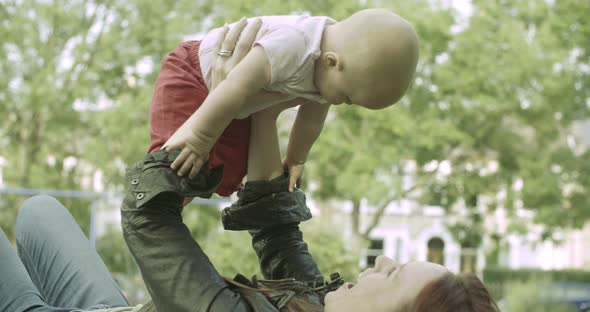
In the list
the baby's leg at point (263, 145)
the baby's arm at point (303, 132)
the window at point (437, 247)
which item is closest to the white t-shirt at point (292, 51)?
the baby's leg at point (263, 145)

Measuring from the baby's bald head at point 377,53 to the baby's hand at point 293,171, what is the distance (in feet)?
1.26

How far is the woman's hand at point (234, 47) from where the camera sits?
1966 millimetres

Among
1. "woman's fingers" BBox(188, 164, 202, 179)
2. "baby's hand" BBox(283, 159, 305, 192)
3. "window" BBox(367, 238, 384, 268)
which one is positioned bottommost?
"window" BBox(367, 238, 384, 268)

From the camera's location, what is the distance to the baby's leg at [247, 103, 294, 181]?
220cm

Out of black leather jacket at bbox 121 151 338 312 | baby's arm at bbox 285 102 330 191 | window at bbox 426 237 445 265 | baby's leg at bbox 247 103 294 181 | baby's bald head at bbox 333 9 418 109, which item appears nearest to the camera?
black leather jacket at bbox 121 151 338 312

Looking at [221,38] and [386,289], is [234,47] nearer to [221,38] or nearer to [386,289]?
[221,38]

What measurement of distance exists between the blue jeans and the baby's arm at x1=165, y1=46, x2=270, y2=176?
643mm

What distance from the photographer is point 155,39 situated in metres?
18.7

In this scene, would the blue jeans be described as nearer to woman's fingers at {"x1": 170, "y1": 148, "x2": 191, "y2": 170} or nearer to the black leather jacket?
the black leather jacket

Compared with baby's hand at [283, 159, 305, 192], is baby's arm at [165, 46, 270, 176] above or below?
above

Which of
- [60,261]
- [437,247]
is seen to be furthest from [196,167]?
[437,247]

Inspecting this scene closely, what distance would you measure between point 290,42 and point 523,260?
34.5 m

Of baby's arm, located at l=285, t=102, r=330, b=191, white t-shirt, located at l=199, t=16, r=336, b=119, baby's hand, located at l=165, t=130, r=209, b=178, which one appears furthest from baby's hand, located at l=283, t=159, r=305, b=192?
baby's hand, located at l=165, t=130, r=209, b=178

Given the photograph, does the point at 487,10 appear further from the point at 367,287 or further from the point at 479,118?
the point at 367,287
